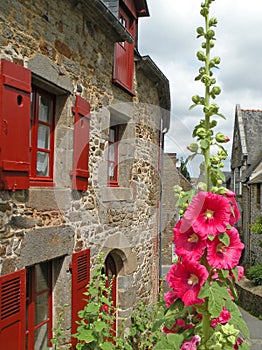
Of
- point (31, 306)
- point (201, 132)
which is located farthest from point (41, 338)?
point (201, 132)

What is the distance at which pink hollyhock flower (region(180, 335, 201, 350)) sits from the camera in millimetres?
1713

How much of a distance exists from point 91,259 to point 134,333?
202cm

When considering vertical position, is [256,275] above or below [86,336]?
below

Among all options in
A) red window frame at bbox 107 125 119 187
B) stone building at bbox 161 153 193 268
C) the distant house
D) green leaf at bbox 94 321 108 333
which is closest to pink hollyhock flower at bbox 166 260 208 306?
green leaf at bbox 94 321 108 333

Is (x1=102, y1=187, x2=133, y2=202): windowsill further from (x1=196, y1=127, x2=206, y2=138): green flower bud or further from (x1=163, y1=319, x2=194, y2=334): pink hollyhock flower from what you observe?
(x1=196, y1=127, x2=206, y2=138): green flower bud

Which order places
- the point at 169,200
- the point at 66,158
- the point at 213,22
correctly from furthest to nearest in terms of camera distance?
the point at 169,200 < the point at 66,158 < the point at 213,22

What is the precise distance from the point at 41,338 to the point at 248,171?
18354 millimetres

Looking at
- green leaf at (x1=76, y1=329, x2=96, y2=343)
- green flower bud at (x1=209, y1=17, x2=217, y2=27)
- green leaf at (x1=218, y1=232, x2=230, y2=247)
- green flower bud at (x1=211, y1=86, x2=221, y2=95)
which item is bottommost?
green leaf at (x1=76, y1=329, x2=96, y2=343)

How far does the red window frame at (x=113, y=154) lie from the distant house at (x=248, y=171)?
40.6ft

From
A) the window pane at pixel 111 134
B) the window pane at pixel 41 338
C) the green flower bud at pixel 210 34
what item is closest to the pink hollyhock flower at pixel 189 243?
the green flower bud at pixel 210 34

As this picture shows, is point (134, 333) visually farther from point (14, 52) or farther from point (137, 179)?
point (14, 52)

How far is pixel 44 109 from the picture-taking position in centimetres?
490

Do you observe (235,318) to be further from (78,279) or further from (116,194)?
(116,194)

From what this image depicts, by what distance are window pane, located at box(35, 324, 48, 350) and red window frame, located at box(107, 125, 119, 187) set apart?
271 centimetres
